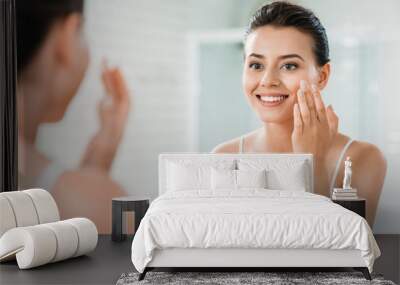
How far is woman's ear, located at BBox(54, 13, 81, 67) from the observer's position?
6930mm

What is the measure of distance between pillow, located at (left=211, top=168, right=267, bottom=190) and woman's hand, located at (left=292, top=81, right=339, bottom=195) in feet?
2.85

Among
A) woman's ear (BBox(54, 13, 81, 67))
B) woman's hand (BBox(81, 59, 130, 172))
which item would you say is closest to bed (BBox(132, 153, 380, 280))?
woman's hand (BBox(81, 59, 130, 172))

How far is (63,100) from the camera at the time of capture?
22.8ft

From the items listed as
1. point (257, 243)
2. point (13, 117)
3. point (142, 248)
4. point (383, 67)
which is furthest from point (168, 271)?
point (383, 67)

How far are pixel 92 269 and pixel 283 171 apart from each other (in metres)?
2.28

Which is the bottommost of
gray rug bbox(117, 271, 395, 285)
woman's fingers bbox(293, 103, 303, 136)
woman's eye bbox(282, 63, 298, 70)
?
gray rug bbox(117, 271, 395, 285)

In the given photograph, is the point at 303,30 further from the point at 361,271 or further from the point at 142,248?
the point at 142,248

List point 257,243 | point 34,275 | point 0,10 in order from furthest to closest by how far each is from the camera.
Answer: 1. point 0,10
2. point 34,275
3. point 257,243

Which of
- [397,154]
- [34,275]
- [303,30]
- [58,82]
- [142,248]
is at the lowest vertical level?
[34,275]

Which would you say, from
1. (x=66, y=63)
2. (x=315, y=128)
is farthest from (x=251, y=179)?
(x=66, y=63)

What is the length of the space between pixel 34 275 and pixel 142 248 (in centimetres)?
95

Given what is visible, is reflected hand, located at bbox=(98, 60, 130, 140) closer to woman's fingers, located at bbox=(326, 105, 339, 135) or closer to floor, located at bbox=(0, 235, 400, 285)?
floor, located at bbox=(0, 235, 400, 285)

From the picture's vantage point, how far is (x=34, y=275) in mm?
4688

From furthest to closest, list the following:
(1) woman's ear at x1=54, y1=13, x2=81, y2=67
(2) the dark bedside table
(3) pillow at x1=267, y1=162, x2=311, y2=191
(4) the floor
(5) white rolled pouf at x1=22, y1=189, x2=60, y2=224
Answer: (1) woman's ear at x1=54, y1=13, x2=81, y2=67 → (2) the dark bedside table → (3) pillow at x1=267, y1=162, x2=311, y2=191 → (5) white rolled pouf at x1=22, y1=189, x2=60, y2=224 → (4) the floor
